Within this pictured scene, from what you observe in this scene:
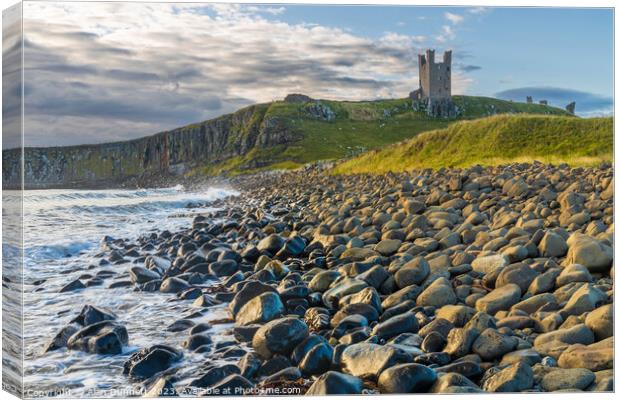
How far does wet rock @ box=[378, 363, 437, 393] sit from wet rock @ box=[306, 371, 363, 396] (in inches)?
10.9

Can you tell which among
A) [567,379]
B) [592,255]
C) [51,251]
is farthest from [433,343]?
[51,251]

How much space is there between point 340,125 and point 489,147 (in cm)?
718

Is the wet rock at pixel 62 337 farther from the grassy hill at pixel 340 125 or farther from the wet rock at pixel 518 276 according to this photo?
the wet rock at pixel 518 276

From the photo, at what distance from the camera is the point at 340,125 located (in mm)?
8109

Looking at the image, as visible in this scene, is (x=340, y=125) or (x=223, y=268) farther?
(x=340, y=125)

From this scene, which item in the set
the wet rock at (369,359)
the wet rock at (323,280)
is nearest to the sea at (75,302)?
the wet rock at (323,280)

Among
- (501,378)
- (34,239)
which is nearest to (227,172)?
(34,239)

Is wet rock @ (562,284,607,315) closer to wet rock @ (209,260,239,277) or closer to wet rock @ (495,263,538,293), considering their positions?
wet rock @ (495,263,538,293)

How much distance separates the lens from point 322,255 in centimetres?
829

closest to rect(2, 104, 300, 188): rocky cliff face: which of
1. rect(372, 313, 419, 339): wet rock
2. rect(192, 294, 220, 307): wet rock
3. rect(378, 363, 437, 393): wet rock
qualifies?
rect(192, 294, 220, 307): wet rock

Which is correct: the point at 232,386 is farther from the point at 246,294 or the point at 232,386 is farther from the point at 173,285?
the point at 173,285

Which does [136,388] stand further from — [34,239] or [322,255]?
[322,255]

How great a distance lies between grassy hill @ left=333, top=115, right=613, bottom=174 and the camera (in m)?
10.3

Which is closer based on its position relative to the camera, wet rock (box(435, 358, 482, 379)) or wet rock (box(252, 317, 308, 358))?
wet rock (box(435, 358, 482, 379))
